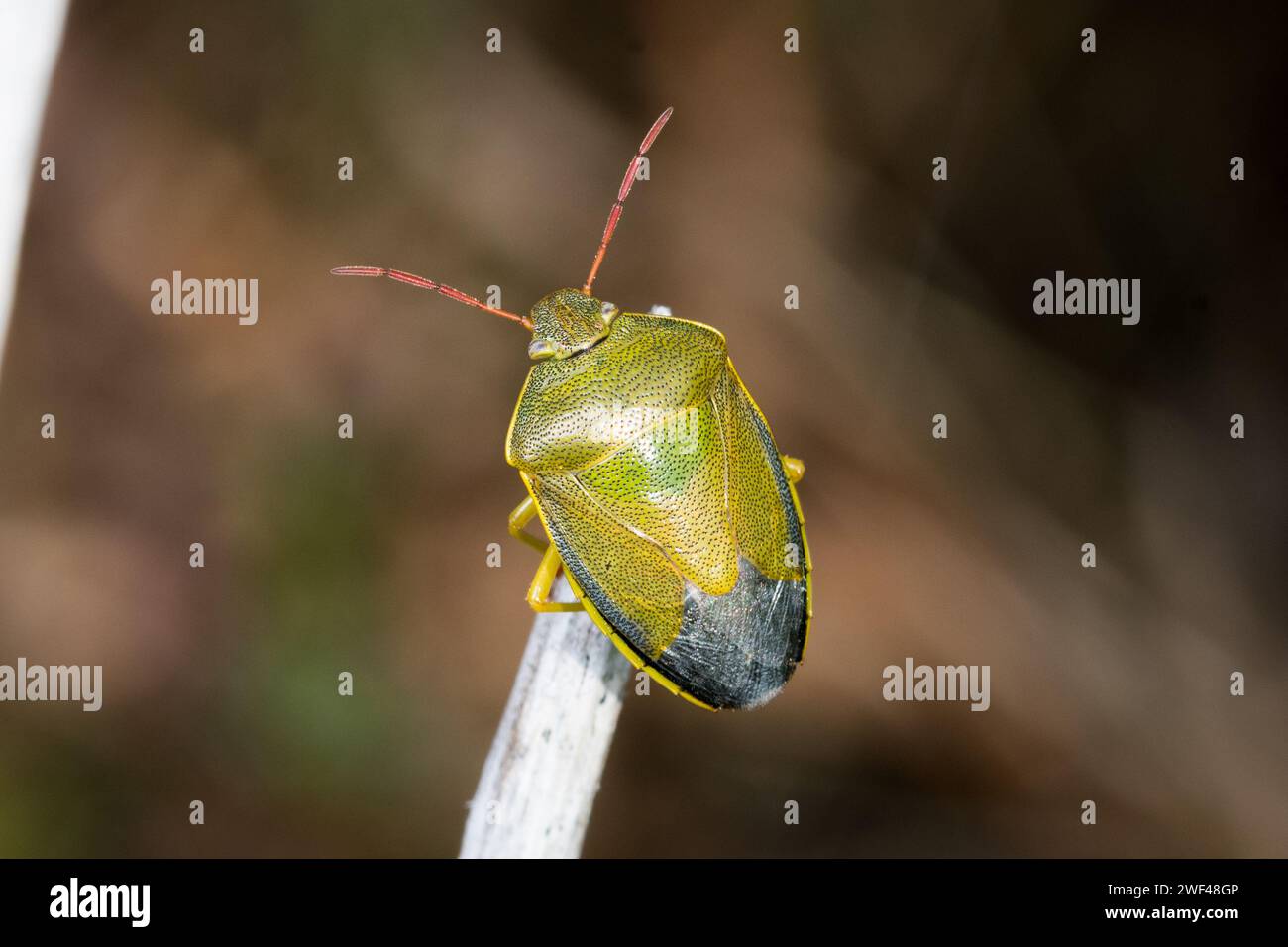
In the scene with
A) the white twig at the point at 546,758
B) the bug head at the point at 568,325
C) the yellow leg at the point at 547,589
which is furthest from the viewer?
the bug head at the point at 568,325

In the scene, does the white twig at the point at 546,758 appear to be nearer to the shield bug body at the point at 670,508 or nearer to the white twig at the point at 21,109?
the shield bug body at the point at 670,508

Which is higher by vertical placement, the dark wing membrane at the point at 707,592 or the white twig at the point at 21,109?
the white twig at the point at 21,109

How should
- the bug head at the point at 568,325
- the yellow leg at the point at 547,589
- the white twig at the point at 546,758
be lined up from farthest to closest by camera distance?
the bug head at the point at 568,325, the yellow leg at the point at 547,589, the white twig at the point at 546,758

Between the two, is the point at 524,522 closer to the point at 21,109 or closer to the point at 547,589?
the point at 547,589

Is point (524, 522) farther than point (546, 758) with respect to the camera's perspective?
Yes

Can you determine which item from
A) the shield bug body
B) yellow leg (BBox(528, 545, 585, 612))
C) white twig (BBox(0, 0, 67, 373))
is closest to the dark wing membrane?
the shield bug body

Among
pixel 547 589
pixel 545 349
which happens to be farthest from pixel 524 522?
pixel 545 349

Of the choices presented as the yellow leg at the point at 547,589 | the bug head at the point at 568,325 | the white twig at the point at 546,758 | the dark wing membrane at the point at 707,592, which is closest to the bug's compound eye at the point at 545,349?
the bug head at the point at 568,325
